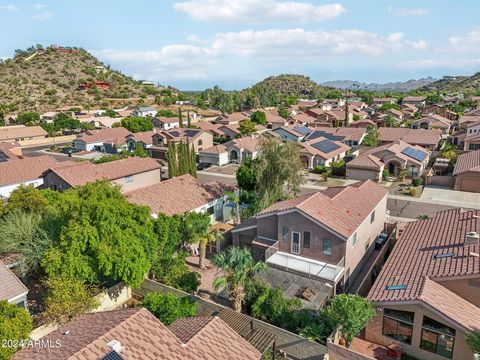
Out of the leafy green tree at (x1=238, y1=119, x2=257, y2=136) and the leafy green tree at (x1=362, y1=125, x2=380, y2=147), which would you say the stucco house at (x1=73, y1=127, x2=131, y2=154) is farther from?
the leafy green tree at (x1=362, y1=125, x2=380, y2=147)

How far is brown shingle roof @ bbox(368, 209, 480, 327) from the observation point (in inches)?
759

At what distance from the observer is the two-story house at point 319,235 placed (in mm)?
26156

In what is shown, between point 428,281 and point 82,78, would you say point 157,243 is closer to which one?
point 428,281

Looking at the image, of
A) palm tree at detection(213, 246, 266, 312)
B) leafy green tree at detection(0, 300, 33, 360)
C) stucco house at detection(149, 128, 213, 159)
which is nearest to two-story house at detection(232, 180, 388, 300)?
palm tree at detection(213, 246, 266, 312)

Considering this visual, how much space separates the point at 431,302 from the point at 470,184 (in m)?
39.5

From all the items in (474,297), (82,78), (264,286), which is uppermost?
(82,78)

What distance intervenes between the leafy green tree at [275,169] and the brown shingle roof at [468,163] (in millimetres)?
28328

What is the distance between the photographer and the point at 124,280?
2361 cm

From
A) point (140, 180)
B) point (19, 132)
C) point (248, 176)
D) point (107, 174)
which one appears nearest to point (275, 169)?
point (248, 176)

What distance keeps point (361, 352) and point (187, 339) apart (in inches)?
405

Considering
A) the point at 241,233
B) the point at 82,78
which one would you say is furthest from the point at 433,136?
the point at 82,78

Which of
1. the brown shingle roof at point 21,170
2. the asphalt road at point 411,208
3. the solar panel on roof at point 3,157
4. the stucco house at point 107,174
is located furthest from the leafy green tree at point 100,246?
the solar panel on roof at point 3,157

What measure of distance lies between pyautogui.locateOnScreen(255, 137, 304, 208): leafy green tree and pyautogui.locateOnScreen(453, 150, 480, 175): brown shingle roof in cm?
2833

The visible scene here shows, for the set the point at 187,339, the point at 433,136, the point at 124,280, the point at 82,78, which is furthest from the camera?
the point at 82,78
